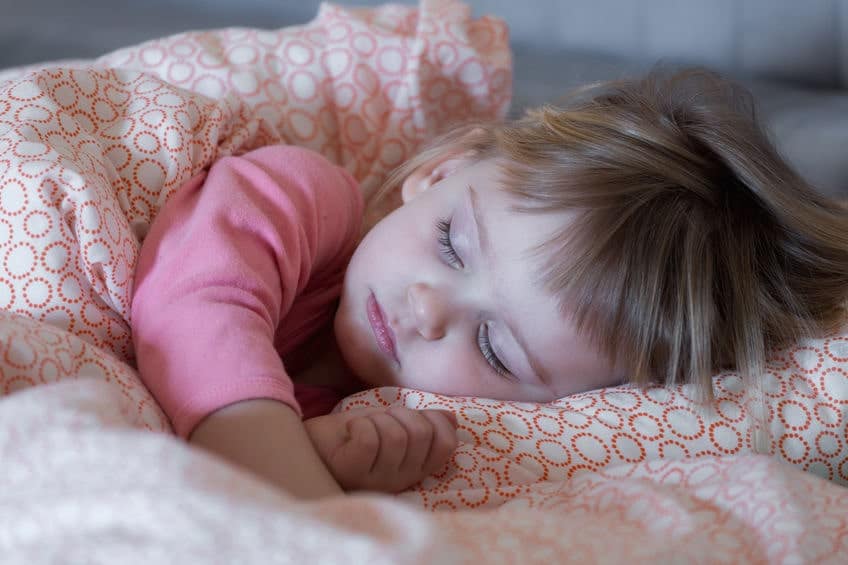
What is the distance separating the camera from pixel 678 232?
0.94 meters

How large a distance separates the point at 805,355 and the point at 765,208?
17cm

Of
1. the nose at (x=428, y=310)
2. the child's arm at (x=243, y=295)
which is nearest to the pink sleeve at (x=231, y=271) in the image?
the child's arm at (x=243, y=295)

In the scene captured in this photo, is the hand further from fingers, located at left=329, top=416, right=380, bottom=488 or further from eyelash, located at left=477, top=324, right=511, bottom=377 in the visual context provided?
eyelash, located at left=477, top=324, right=511, bottom=377

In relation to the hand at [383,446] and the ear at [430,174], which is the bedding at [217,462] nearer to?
the hand at [383,446]

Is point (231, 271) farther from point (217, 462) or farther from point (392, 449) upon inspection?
point (217, 462)

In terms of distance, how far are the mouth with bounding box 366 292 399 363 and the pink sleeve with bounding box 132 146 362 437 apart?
3.3 inches

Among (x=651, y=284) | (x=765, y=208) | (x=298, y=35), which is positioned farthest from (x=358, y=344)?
(x=298, y=35)

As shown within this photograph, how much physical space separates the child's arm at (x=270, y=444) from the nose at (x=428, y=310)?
0.64 ft

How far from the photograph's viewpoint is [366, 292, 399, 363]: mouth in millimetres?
958

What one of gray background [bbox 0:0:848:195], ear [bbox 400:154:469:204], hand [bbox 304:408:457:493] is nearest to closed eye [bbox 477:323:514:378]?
hand [bbox 304:408:457:493]

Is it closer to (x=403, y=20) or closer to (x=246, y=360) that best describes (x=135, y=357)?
(x=246, y=360)

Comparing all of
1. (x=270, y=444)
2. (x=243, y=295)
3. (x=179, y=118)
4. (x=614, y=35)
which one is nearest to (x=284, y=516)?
(x=270, y=444)

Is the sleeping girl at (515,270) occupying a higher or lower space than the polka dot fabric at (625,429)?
higher

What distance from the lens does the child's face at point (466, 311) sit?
0.92 m
